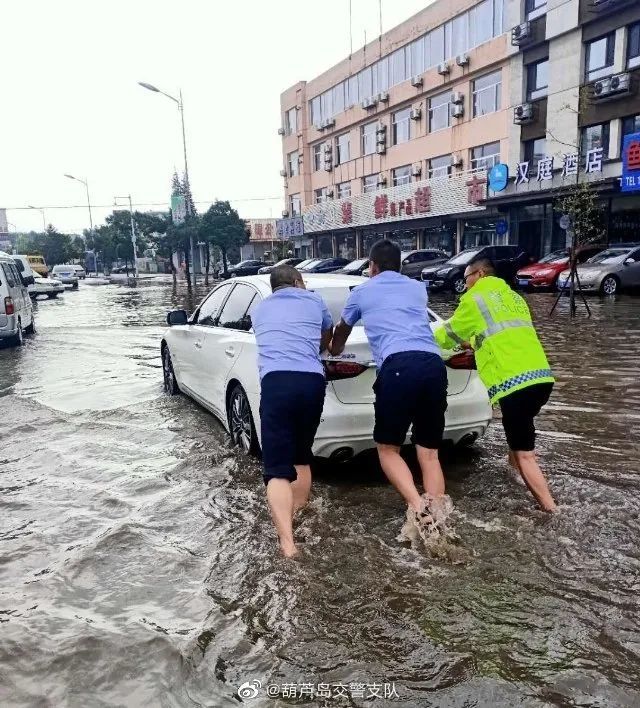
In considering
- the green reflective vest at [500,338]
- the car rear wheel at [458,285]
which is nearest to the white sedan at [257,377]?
the green reflective vest at [500,338]

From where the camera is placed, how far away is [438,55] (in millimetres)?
33719

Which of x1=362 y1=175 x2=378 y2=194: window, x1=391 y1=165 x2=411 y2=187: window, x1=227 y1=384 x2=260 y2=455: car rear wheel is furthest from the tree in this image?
x1=227 y1=384 x2=260 y2=455: car rear wheel

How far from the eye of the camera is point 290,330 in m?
3.68

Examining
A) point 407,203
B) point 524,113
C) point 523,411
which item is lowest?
point 523,411

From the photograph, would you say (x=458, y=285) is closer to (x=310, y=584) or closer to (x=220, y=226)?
(x=310, y=584)

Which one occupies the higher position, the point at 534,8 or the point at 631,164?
the point at 534,8

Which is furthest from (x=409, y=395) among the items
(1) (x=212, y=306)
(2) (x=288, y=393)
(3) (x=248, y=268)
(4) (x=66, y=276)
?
(4) (x=66, y=276)

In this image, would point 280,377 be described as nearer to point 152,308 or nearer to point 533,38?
point 152,308

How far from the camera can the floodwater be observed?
99.0 inches

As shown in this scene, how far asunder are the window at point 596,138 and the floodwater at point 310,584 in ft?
72.5

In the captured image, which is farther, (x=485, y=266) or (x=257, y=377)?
(x=257, y=377)

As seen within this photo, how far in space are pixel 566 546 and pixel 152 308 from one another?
2023 cm

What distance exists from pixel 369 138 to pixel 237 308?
37932 millimetres

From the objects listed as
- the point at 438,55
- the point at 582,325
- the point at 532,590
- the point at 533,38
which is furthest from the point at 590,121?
the point at 532,590
